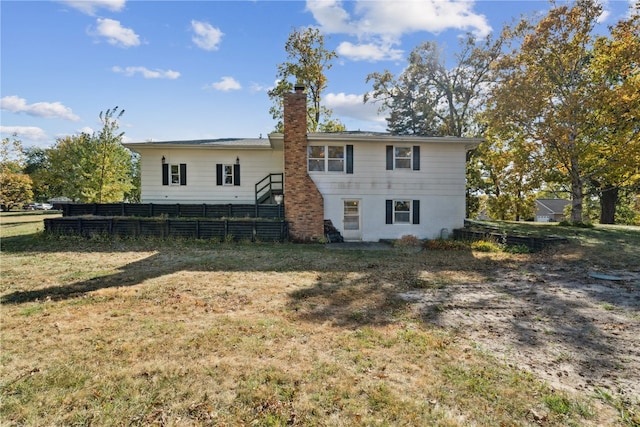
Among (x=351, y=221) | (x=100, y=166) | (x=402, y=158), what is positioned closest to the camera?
(x=351, y=221)

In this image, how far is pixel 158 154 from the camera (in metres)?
17.0

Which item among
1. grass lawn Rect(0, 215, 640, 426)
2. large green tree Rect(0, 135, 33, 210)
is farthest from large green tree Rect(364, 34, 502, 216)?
large green tree Rect(0, 135, 33, 210)

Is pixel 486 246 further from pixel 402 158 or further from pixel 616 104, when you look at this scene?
pixel 616 104

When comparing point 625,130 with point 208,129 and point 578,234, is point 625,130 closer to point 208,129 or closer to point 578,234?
point 578,234

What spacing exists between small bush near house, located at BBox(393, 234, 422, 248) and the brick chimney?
3220mm

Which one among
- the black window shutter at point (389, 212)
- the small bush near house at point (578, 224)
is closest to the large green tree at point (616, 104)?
the small bush near house at point (578, 224)

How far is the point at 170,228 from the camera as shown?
13039mm

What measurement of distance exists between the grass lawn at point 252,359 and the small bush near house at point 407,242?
17.4ft

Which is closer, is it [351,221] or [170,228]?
[170,228]

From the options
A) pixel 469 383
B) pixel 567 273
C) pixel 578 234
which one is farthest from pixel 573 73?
pixel 469 383

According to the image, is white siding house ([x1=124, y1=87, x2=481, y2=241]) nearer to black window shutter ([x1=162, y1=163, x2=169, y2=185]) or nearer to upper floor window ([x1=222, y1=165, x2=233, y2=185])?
upper floor window ([x1=222, y1=165, x2=233, y2=185])

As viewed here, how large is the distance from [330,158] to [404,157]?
3.46 meters

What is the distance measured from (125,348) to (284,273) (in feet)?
14.8

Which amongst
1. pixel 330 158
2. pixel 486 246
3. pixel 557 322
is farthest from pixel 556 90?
pixel 557 322
